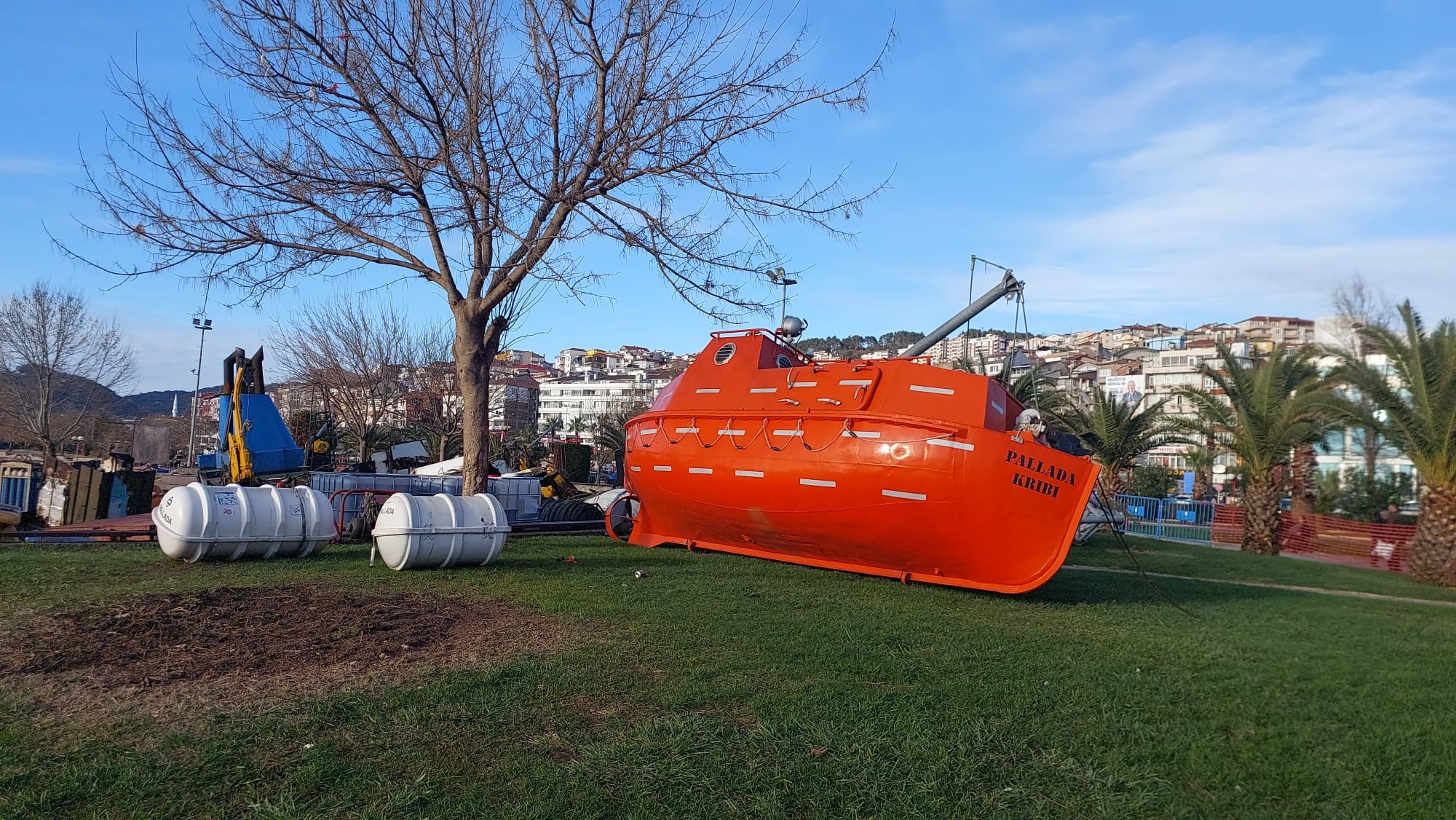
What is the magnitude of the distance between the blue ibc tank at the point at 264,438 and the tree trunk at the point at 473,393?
4937 millimetres

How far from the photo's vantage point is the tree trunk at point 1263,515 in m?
21.5

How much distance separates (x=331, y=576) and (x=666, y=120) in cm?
693

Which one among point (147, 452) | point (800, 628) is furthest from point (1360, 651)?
point (147, 452)

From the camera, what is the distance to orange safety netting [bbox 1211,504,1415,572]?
20938 mm

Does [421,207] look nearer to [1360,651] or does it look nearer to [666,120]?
[666,120]

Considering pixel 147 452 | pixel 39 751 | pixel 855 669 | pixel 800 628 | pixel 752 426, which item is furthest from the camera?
pixel 147 452

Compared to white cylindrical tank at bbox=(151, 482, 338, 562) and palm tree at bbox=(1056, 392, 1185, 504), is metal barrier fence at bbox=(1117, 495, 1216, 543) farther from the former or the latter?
white cylindrical tank at bbox=(151, 482, 338, 562)

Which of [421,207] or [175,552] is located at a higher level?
[421,207]

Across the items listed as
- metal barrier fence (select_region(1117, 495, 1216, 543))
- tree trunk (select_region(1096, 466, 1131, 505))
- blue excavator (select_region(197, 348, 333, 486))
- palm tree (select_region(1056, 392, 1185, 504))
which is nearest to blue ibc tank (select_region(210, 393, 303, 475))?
blue excavator (select_region(197, 348, 333, 486))

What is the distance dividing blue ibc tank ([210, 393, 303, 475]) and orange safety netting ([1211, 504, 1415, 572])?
2240 centimetres

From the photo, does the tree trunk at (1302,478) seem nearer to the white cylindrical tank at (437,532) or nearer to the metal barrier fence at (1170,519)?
the metal barrier fence at (1170,519)

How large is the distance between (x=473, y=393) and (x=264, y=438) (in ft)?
18.6

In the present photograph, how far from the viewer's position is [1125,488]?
2730 cm

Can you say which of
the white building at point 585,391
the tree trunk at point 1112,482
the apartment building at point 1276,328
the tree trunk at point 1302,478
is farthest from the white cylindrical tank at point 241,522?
the apartment building at point 1276,328
